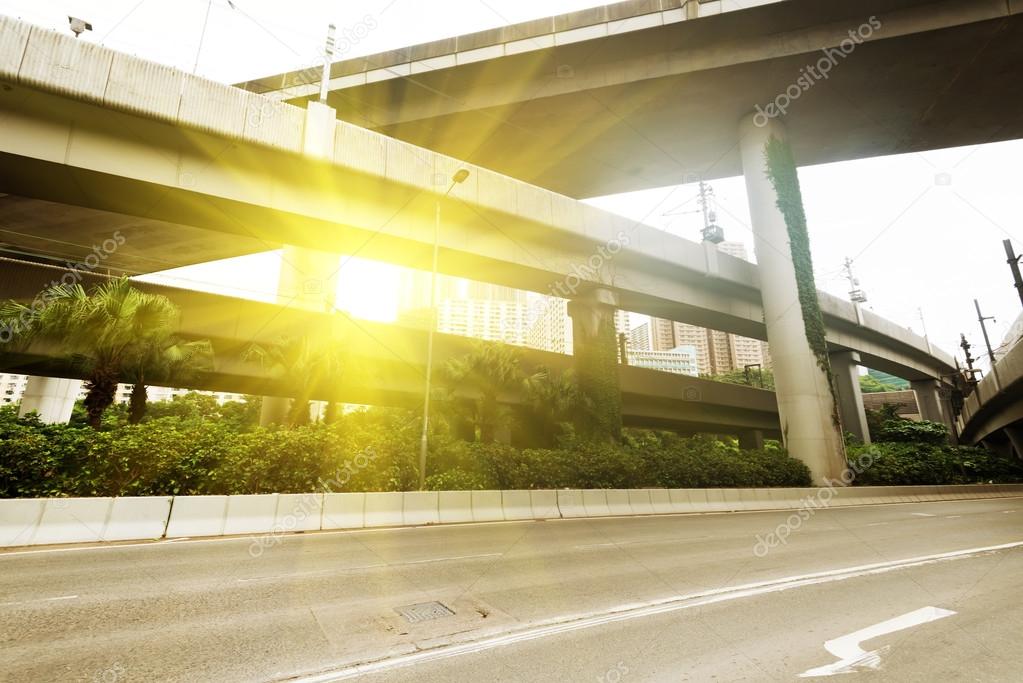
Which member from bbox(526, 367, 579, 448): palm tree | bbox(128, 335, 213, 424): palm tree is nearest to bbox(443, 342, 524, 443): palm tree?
bbox(526, 367, 579, 448): palm tree

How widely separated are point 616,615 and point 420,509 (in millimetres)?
8761

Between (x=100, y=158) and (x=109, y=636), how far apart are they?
1376 centimetres

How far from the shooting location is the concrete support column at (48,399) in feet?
83.7

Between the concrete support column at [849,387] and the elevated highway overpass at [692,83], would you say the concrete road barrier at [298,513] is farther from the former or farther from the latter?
the concrete support column at [849,387]

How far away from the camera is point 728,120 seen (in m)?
27.3

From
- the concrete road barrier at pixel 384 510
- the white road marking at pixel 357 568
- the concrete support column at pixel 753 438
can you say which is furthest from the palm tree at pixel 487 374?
the concrete support column at pixel 753 438

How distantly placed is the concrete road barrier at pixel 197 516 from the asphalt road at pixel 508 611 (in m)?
→ 0.70

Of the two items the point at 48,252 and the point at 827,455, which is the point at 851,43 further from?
the point at 48,252

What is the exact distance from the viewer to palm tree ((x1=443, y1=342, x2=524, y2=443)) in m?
21.7

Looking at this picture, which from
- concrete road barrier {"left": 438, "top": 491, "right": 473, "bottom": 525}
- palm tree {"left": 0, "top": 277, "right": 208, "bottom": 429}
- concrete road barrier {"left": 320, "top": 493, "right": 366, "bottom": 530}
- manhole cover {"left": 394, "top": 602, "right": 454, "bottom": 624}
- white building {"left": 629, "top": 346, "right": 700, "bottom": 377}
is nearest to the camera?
manhole cover {"left": 394, "top": 602, "right": 454, "bottom": 624}

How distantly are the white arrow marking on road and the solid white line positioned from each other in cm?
141

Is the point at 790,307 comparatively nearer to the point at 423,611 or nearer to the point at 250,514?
the point at 423,611

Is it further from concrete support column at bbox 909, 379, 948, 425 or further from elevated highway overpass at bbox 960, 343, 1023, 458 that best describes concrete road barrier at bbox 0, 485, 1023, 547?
concrete support column at bbox 909, 379, 948, 425

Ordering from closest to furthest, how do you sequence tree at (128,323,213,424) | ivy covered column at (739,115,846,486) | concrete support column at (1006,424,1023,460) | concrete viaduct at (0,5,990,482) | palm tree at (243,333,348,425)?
concrete viaduct at (0,5,990,482), tree at (128,323,213,424), palm tree at (243,333,348,425), ivy covered column at (739,115,846,486), concrete support column at (1006,424,1023,460)
